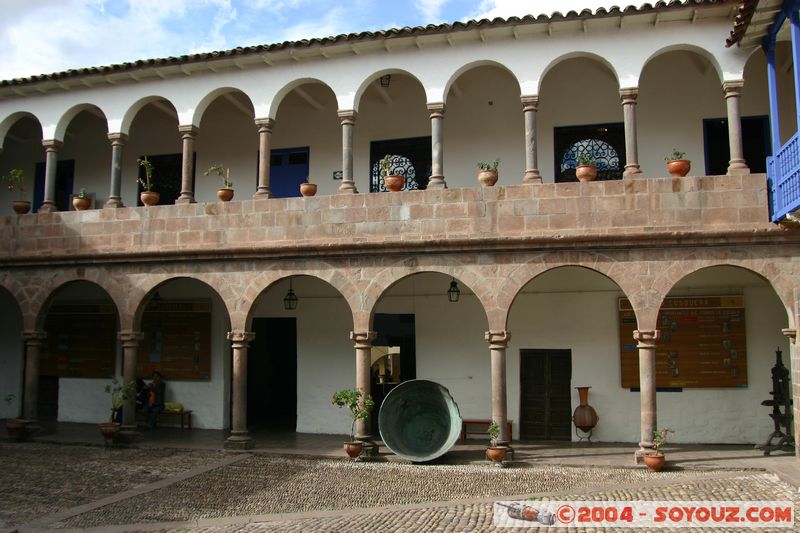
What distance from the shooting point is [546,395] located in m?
13.2

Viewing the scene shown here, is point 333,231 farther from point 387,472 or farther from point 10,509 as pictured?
point 10,509

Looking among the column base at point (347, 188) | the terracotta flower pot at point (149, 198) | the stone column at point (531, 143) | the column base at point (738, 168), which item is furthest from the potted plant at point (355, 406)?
the column base at point (738, 168)

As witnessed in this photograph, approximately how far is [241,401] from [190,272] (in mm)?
2424

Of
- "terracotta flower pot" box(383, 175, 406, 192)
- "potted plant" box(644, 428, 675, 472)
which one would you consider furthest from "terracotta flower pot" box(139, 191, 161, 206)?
"potted plant" box(644, 428, 675, 472)

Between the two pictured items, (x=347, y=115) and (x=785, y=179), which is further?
(x=347, y=115)

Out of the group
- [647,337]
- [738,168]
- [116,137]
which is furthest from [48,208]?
[738,168]

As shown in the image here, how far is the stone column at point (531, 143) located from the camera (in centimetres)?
1136

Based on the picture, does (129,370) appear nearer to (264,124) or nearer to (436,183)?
(264,124)

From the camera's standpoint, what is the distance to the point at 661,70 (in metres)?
13.1

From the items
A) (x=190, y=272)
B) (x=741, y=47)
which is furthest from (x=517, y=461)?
(x=741, y=47)

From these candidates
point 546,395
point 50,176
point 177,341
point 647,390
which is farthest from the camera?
point 177,341

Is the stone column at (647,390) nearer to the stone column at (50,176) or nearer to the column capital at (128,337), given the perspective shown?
the column capital at (128,337)

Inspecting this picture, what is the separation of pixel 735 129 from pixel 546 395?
5545mm

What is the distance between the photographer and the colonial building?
35.8ft
